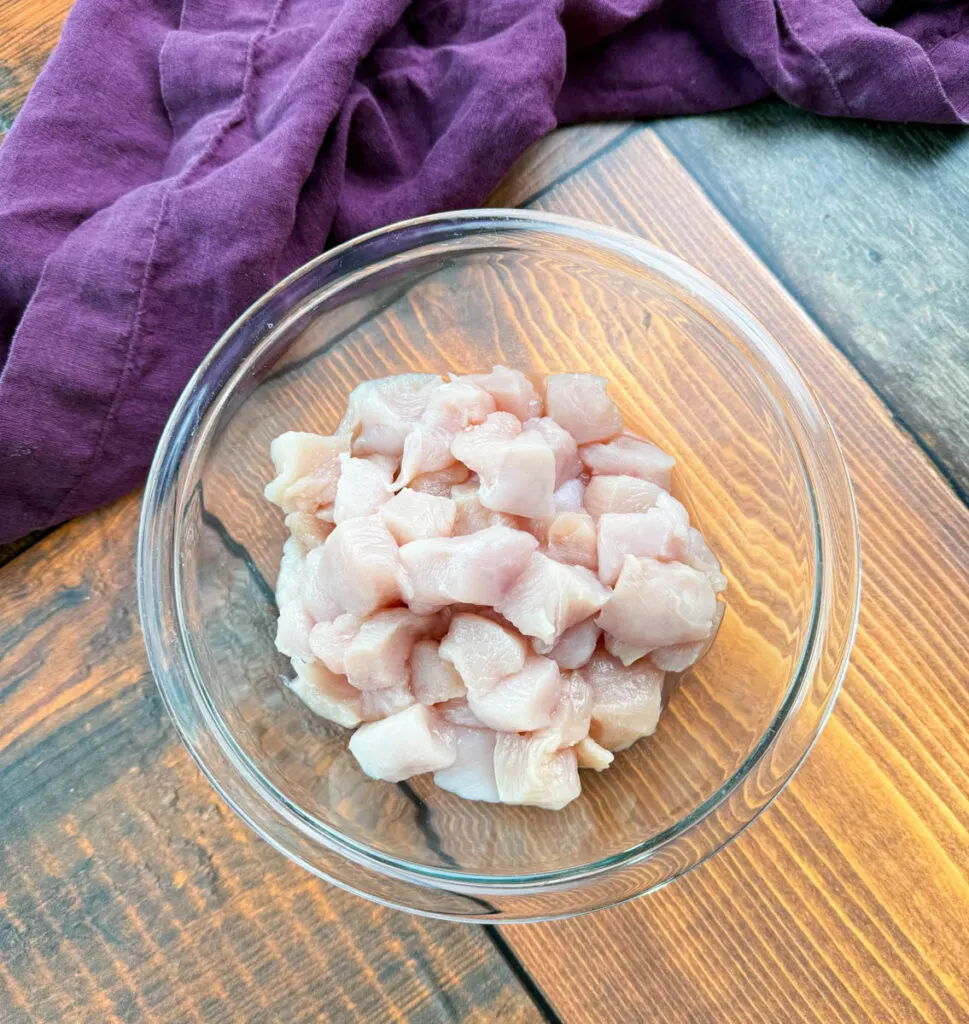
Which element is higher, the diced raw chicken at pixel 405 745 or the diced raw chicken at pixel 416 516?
the diced raw chicken at pixel 416 516

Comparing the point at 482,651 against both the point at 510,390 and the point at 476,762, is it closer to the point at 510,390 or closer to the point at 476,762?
the point at 476,762

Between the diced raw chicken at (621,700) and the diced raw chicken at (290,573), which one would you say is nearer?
the diced raw chicken at (621,700)

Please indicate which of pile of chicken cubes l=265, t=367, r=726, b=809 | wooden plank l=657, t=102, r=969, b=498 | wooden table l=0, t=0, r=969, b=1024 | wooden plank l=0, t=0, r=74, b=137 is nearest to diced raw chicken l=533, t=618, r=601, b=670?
pile of chicken cubes l=265, t=367, r=726, b=809

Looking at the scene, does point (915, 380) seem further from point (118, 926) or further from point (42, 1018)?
point (42, 1018)

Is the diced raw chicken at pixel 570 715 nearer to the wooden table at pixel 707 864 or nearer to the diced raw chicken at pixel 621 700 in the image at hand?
the diced raw chicken at pixel 621 700

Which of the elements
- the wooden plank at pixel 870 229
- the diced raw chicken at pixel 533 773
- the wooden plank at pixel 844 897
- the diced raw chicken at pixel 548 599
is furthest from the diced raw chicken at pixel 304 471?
the wooden plank at pixel 870 229

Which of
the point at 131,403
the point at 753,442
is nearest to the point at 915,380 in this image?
the point at 753,442

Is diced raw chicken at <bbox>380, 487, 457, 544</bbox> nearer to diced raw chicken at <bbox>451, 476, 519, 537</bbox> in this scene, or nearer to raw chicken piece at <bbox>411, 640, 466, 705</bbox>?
diced raw chicken at <bbox>451, 476, 519, 537</bbox>
